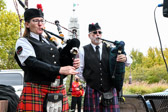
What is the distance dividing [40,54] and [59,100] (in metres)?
0.46

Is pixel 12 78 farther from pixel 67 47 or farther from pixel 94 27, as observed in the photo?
pixel 67 47

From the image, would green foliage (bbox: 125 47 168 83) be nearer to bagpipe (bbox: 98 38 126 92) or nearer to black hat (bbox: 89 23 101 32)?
black hat (bbox: 89 23 101 32)

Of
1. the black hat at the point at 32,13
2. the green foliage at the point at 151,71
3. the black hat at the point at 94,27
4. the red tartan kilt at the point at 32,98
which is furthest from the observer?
the green foliage at the point at 151,71

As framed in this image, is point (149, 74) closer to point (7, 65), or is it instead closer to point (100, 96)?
point (7, 65)

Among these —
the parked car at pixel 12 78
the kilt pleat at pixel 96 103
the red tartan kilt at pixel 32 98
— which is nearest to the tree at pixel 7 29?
the parked car at pixel 12 78

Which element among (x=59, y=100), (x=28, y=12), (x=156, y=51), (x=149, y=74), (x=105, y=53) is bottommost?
(x=59, y=100)

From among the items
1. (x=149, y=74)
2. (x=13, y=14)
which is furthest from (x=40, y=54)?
(x=149, y=74)

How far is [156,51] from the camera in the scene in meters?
31.0

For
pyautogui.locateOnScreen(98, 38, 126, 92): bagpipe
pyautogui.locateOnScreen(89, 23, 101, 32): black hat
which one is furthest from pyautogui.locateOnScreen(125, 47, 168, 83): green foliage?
pyautogui.locateOnScreen(98, 38, 126, 92): bagpipe

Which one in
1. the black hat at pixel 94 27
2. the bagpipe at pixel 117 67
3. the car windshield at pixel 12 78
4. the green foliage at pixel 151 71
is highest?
the green foliage at pixel 151 71

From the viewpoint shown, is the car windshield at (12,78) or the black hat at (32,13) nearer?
the black hat at (32,13)

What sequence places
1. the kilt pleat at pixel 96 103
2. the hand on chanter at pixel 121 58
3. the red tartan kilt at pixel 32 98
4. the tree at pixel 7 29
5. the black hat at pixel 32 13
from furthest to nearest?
the tree at pixel 7 29 → the kilt pleat at pixel 96 103 → the hand on chanter at pixel 121 58 → the black hat at pixel 32 13 → the red tartan kilt at pixel 32 98

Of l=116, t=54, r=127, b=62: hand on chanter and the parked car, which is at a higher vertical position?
the parked car

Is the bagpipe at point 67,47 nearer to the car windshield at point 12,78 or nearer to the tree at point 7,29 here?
the car windshield at point 12,78
